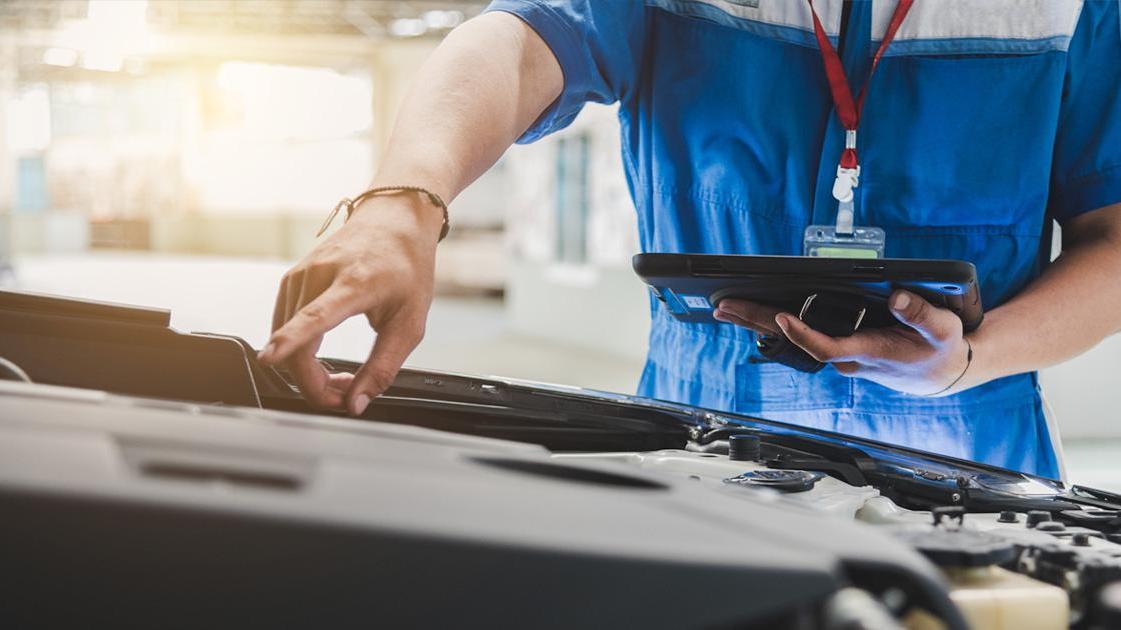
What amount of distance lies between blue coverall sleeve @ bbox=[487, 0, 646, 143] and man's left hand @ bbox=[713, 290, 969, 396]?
0.35m

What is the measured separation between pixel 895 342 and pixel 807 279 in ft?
0.70

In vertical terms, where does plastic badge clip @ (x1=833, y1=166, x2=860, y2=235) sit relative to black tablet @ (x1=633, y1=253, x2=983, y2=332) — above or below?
above

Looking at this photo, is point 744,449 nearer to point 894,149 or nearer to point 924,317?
point 924,317

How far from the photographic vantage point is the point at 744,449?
807mm

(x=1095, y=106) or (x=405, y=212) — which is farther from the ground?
(x=1095, y=106)

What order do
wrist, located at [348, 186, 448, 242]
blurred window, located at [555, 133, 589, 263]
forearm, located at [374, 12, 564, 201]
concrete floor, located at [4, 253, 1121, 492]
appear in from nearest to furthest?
wrist, located at [348, 186, 448, 242] < forearm, located at [374, 12, 564, 201] < concrete floor, located at [4, 253, 1121, 492] < blurred window, located at [555, 133, 589, 263]

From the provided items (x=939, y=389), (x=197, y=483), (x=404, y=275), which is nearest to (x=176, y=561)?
(x=197, y=483)

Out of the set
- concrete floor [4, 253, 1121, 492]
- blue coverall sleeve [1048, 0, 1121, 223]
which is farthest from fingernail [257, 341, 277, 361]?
concrete floor [4, 253, 1121, 492]

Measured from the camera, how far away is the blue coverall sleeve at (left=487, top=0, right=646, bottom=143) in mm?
1091

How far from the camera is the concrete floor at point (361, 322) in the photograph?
14.9 ft

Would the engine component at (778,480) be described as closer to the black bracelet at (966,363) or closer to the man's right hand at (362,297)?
the man's right hand at (362,297)

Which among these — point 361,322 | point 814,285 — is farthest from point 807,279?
point 361,322

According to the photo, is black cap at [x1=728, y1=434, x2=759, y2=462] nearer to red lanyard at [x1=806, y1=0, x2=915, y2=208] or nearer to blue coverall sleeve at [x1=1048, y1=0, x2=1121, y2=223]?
red lanyard at [x1=806, y1=0, x2=915, y2=208]

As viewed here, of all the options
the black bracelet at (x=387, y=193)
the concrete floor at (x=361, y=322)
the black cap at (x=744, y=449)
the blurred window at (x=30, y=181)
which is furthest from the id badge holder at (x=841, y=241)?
the blurred window at (x=30, y=181)
